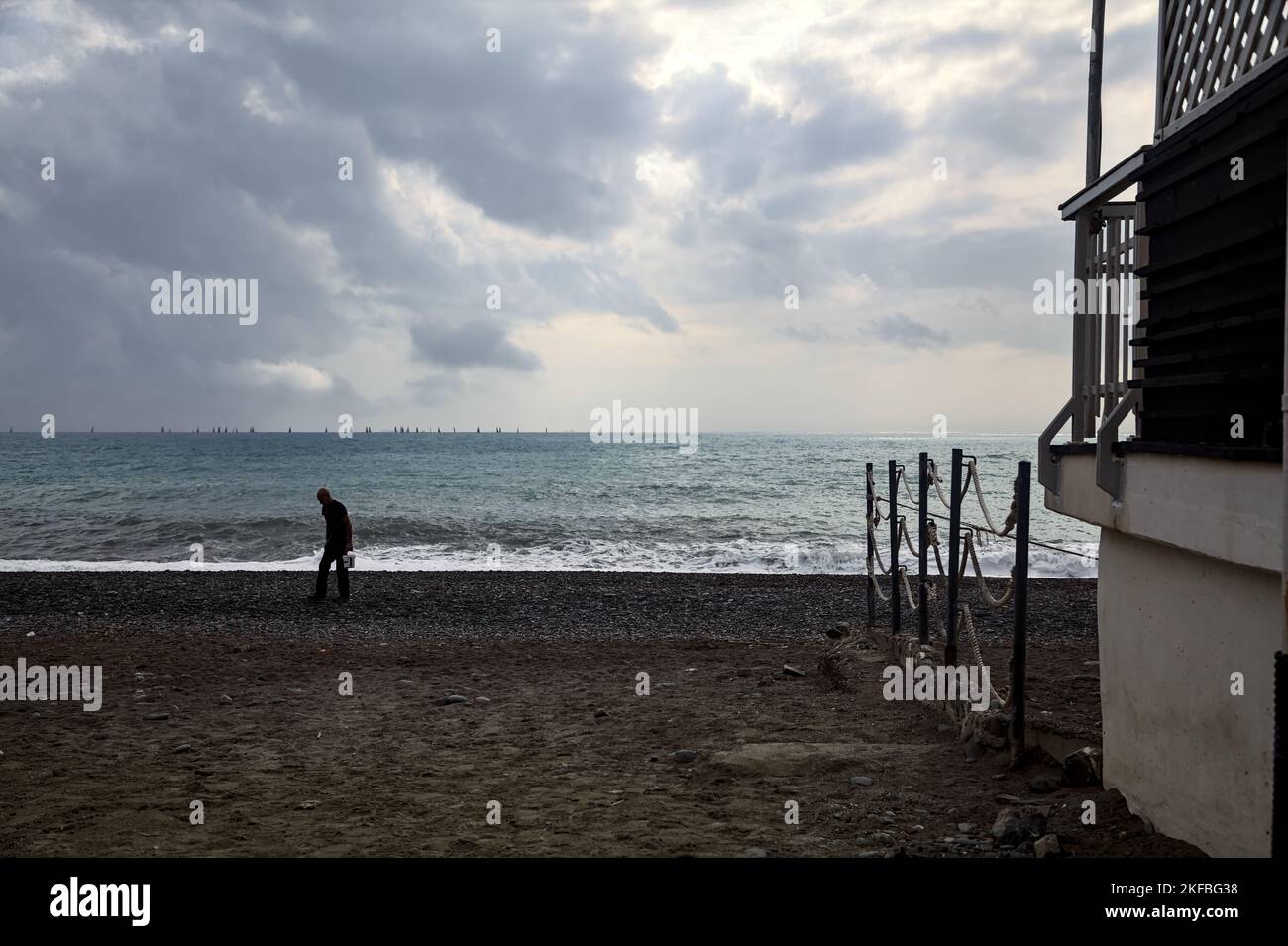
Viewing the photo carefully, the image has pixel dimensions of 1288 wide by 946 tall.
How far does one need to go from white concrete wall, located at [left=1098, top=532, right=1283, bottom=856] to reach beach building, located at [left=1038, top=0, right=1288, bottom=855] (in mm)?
12

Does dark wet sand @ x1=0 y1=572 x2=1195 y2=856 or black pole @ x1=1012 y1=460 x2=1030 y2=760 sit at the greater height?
black pole @ x1=1012 y1=460 x2=1030 y2=760

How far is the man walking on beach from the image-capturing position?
16.0m

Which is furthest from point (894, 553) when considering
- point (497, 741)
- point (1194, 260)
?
point (1194, 260)

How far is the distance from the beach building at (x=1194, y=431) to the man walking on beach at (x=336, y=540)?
1279 cm

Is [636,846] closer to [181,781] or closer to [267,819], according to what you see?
[267,819]

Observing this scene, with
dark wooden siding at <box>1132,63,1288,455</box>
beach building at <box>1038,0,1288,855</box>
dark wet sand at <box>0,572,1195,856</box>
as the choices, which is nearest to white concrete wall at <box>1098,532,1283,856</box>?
beach building at <box>1038,0,1288,855</box>

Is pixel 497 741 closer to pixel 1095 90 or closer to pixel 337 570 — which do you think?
pixel 1095 90

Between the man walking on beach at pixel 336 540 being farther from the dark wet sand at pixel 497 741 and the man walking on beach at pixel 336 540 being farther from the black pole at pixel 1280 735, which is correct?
the black pole at pixel 1280 735

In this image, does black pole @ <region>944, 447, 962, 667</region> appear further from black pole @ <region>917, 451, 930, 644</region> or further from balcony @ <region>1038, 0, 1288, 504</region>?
balcony @ <region>1038, 0, 1288, 504</region>

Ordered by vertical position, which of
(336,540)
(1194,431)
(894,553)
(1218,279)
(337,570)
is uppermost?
(1218,279)

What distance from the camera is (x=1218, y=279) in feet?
15.1

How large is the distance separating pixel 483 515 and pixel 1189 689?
113 feet
